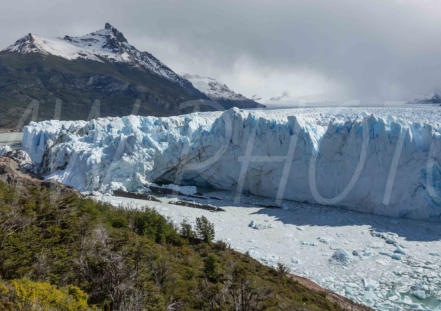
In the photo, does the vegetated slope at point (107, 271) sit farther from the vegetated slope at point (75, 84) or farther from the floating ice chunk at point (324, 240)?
the vegetated slope at point (75, 84)

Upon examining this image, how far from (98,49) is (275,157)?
135 m

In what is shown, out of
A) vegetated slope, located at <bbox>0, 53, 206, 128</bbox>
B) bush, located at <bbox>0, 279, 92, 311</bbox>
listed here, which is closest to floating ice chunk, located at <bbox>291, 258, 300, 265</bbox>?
bush, located at <bbox>0, 279, 92, 311</bbox>

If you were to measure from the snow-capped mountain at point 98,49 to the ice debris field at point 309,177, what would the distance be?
323 feet

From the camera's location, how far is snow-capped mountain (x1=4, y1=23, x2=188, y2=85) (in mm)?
104250

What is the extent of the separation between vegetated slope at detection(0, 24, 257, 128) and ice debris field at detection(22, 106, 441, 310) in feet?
184

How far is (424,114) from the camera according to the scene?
22.3 metres

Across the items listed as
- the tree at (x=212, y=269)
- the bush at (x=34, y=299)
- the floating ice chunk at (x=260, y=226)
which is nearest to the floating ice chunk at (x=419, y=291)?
the floating ice chunk at (x=260, y=226)

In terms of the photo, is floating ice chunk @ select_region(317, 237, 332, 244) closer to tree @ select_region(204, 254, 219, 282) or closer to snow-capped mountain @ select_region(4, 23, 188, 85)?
tree @ select_region(204, 254, 219, 282)

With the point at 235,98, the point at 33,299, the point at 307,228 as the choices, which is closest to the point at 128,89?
the point at 235,98

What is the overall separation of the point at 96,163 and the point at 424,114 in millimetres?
25948

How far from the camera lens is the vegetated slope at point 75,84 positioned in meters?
74.4

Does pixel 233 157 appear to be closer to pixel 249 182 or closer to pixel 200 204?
pixel 249 182

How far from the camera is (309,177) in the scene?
64.7 ft

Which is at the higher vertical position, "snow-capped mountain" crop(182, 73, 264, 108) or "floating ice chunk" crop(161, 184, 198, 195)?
"snow-capped mountain" crop(182, 73, 264, 108)
